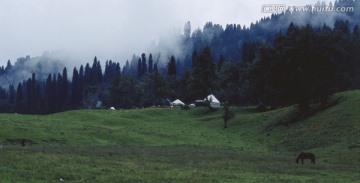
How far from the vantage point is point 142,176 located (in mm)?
28547

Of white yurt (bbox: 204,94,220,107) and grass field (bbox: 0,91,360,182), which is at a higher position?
white yurt (bbox: 204,94,220,107)

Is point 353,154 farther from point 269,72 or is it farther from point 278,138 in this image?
point 269,72

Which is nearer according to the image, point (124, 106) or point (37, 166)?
point (37, 166)

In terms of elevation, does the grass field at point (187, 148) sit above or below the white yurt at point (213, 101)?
below

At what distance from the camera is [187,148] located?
65.4m

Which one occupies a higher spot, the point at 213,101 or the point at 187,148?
the point at 213,101

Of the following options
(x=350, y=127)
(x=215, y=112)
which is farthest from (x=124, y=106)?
(x=350, y=127)

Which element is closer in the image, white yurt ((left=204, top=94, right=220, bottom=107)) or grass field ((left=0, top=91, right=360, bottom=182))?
grass field ((left=0, top=91, right=360, bottom=182))

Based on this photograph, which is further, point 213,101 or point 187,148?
point 213,101

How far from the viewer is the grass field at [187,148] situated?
98.9ft

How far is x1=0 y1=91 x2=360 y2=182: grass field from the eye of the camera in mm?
30141

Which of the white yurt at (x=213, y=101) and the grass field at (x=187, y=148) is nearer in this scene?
the grass field at (x=187, y=148)

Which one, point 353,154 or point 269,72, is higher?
point 269,72

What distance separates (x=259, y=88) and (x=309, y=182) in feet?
319
